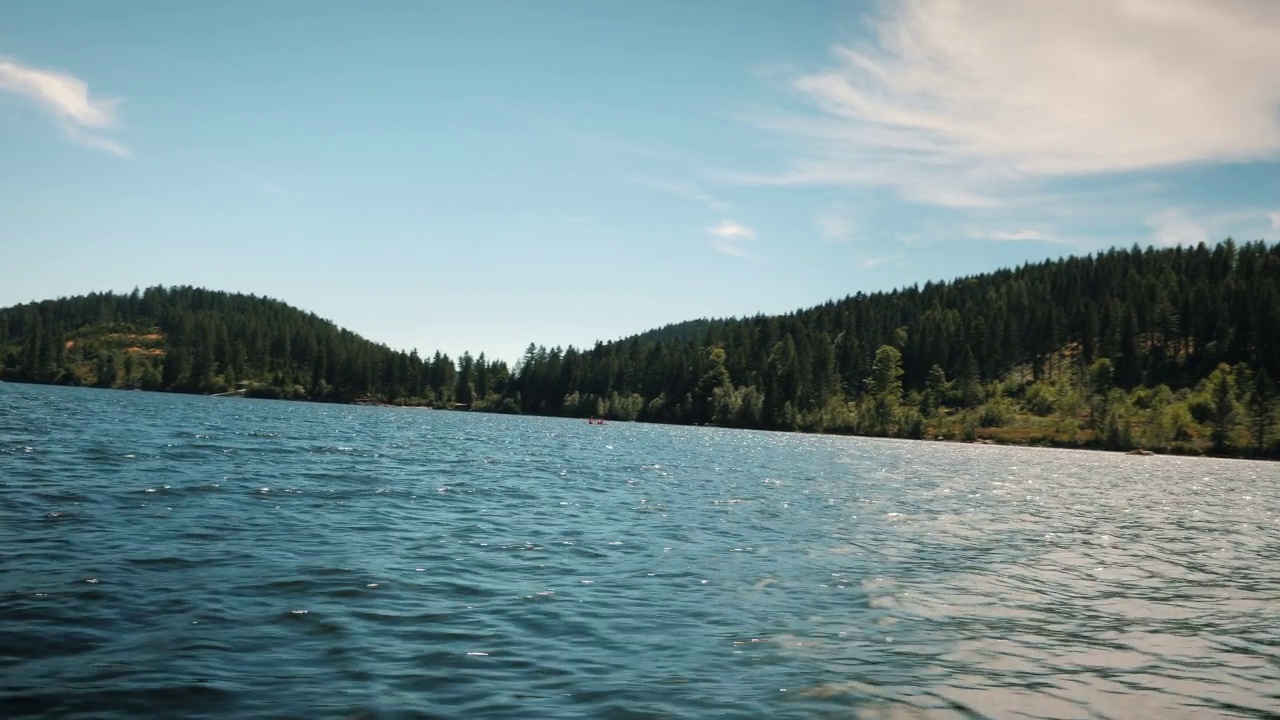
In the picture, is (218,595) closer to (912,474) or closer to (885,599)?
(885,599)

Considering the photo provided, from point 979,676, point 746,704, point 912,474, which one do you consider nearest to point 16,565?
point 746,704

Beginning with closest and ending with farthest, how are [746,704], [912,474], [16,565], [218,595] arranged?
1. [746,704]
2. [218,595]
3. [16,565]
4. [912,474]

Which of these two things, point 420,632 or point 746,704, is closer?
point 746,704

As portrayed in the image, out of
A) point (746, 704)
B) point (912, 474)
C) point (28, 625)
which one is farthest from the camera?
point (912, 474)

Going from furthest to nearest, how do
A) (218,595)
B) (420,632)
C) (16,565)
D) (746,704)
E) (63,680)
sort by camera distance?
(16,565), (218,595), (420,632), (746,704), (63,680)

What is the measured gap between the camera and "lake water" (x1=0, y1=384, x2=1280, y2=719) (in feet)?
39.5

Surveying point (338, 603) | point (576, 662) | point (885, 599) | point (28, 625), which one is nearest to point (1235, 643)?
point (885, 599)

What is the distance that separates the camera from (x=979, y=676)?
13891 mm

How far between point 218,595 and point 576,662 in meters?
8.00

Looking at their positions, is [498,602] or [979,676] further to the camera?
[498,602]

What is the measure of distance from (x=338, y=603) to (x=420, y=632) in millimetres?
2683

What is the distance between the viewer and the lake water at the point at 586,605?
12.1 meters

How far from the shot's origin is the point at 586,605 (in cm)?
1778

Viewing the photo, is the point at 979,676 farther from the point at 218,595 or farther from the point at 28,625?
the point at 28,625
